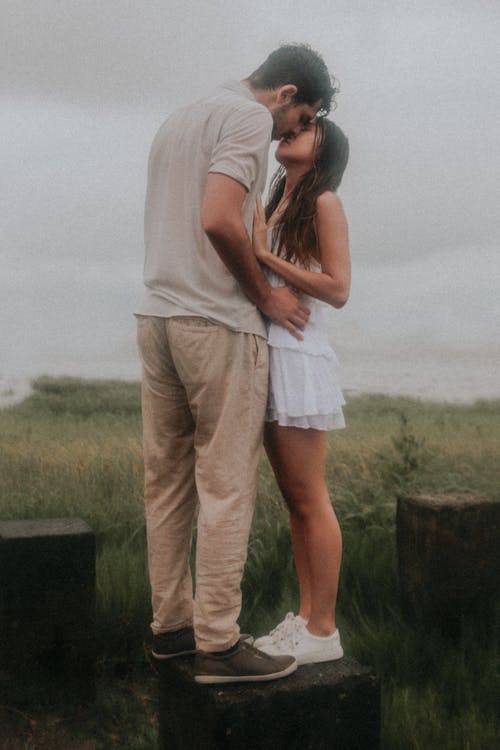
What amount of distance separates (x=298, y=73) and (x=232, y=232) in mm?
A: 598

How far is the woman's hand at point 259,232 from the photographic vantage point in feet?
10.2

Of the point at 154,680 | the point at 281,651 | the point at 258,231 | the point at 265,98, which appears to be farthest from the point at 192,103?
the point at 154,680

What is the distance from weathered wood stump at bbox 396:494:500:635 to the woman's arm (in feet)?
5.48

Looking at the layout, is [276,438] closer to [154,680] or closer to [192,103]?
[192,103]

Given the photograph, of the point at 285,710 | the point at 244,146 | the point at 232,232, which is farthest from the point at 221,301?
the point at 285,710

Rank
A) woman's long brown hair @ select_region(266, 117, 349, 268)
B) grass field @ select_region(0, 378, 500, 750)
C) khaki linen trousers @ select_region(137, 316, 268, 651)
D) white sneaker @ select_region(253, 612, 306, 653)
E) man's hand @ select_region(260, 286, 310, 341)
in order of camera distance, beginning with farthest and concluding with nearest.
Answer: grass field @ select_region(0, 378, 500, 750) < white sneaker @ select_region(253, 612, 306, 653) < woman's long brown hair @ select_region(266, 117, 349, 268) < man's hand @ select_region(260, 286, 310, 341) < khaki linen trousers @ select_region(137, 316, 268, 651)

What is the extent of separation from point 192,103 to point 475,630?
2.72 meters

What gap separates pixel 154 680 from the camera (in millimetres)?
4445

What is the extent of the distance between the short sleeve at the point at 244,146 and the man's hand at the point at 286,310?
1.21 feet

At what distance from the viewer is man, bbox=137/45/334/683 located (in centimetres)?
292

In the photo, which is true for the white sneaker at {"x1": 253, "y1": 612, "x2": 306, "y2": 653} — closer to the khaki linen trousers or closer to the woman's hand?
the khaki linen trousers

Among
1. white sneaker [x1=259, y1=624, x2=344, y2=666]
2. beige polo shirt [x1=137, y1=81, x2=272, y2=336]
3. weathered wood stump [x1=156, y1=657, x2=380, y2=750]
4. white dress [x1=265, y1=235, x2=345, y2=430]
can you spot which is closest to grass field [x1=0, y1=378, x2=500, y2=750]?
weathered wood stump [x1=156, y1=657, x2=380, y2=750]

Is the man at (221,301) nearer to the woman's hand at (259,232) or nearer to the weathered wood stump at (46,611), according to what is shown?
the woman's hand at (259,232)

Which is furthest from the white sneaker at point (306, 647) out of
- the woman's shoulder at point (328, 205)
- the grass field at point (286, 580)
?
the woman's shoulder at point (328, 205)
